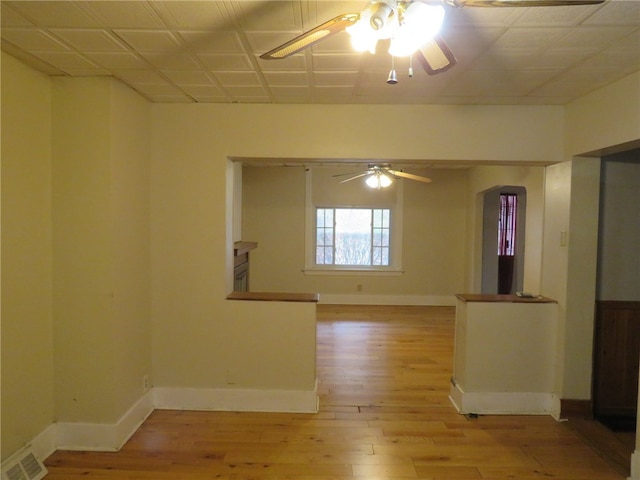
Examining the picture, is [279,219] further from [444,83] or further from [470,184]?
[444,83]

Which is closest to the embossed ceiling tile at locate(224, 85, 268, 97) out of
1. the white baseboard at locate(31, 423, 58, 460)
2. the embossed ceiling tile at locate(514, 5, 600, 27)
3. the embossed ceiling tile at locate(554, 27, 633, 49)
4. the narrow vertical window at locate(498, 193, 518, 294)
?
the embossed ceiling tile at locate(514, 5, 600, 27)

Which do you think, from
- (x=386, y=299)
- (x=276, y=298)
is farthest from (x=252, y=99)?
(x=386, y=299)

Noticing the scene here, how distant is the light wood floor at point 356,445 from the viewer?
2287 millimetres

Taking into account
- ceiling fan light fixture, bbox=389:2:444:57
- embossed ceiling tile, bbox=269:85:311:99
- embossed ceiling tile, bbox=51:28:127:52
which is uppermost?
Result: embossed ceiling tile, bbox=269:85:311:99

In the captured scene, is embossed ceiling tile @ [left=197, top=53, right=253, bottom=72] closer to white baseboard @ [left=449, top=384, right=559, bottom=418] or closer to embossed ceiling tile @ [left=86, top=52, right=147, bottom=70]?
embossed ceiling tile @ [left=86, top=52, right=147, bottom=70]

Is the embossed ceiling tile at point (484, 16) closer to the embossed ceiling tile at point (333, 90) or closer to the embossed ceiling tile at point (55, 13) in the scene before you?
the embossed ceiling tile at point (333, 90)

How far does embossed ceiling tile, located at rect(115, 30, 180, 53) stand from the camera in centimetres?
182

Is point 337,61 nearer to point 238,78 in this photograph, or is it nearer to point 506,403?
point 238,78

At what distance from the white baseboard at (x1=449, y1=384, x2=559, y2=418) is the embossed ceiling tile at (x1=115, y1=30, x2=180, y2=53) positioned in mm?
3140

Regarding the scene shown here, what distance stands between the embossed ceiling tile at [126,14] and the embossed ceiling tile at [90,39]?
139mm

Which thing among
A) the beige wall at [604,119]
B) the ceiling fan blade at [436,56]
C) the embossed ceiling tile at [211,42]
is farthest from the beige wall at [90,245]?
the beige wall at [604,119]

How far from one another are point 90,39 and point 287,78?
108 cm

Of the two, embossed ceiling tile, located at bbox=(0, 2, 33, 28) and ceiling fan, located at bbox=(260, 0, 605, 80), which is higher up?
embossed ceiling tile, located at bbox=(0, 2, 33, 28)

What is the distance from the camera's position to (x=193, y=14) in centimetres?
166
